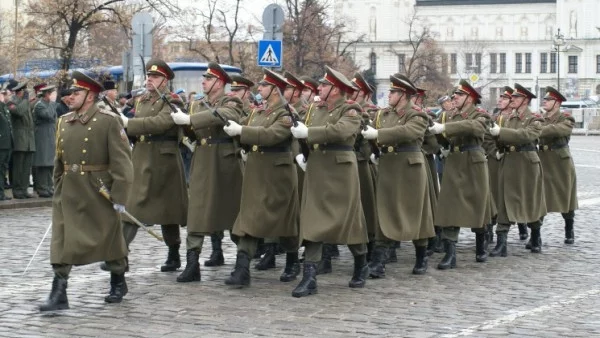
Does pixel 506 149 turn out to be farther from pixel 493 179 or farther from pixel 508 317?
pixel 508 317

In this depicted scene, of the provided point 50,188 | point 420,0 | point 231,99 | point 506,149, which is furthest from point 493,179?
point 420,0

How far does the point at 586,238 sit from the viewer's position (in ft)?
54.9

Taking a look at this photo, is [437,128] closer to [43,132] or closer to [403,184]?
[403,184]

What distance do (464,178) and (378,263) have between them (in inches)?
71.5

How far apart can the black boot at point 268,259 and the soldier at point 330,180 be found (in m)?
1.56

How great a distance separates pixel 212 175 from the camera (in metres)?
12.2

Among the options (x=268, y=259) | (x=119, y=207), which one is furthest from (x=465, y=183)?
(x=119, y=207)

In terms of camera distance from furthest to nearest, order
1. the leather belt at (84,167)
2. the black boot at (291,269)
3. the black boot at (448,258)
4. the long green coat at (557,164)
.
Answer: the long green coat at (557,164), the black boot at (448,258), the black boot at (291,269), the leather belt at (84,167)

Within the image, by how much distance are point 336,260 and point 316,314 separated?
3.85m

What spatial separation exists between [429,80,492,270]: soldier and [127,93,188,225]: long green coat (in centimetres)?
305

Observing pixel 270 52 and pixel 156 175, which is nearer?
pixel 156 175

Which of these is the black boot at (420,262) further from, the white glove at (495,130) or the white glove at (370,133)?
the white glove at (495,130)

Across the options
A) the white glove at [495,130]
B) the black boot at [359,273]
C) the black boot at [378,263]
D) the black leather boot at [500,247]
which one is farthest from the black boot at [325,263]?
the white glove at [495,130]

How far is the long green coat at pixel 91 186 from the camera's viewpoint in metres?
10.3
